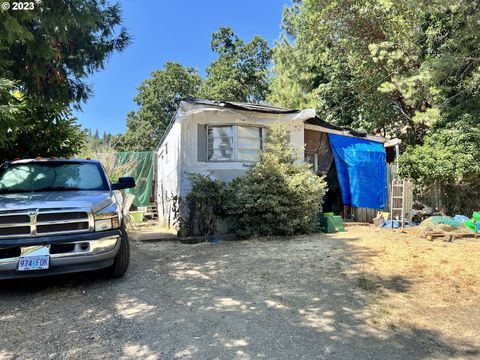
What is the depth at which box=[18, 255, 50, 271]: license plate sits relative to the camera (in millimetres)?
3885

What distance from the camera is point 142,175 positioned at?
17797 millimetres

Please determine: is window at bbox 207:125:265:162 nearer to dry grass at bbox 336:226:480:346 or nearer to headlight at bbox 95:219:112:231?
dry grass at bbox 336:226:480:346

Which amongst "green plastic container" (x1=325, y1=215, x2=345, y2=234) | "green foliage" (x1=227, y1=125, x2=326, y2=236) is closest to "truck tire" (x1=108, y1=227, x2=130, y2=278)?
"green foliage" (x1=227, y1=125, x2=326, y2=236)

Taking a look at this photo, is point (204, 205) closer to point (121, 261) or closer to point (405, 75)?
point (121, 261)

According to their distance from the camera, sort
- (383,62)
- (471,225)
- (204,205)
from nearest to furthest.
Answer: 1. (204,205)
2. (471,225)
3. (383,62)

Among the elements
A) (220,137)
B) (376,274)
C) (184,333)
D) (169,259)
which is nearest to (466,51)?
(220,137)

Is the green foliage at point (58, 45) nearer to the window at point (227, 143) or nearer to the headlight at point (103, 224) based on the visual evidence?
the headlight at point (103, 224)

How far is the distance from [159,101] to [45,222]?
2900cm

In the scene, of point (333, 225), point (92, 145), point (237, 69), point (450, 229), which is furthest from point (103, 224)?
point (237, 69)

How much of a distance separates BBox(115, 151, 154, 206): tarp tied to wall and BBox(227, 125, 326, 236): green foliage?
32.2ft

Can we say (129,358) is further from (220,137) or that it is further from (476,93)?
(476,93)

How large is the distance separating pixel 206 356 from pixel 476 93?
1322 cm

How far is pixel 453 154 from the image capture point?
11688mm

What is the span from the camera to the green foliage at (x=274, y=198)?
328 inches
